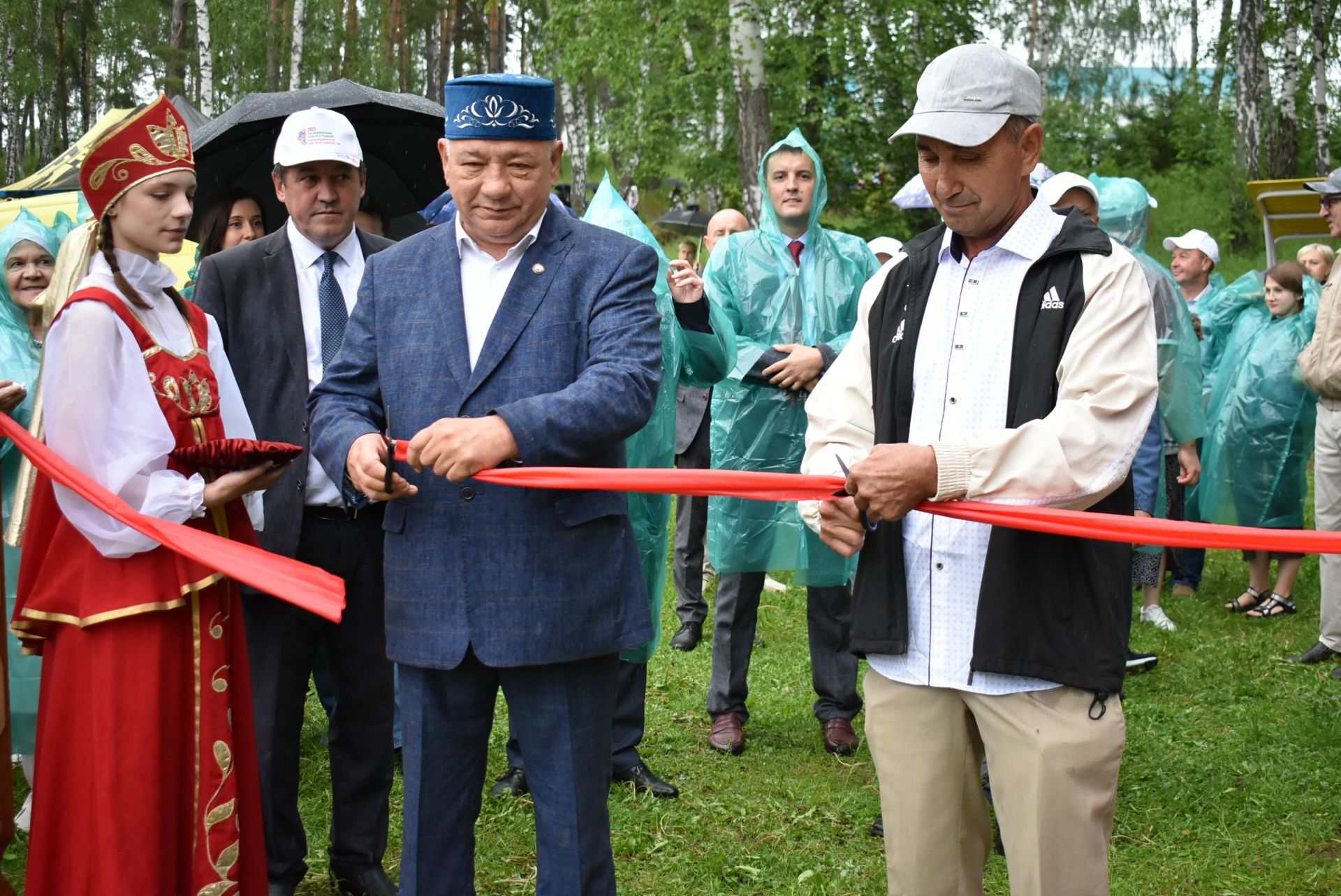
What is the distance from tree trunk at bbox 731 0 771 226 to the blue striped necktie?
11399 mm

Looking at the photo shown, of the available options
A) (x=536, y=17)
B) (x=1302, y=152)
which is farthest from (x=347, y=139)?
(x=536, y=17)

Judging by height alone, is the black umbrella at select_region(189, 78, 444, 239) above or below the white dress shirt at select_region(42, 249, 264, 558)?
above

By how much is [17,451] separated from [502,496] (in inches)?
99.7

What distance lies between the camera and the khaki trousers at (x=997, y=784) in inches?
98.2

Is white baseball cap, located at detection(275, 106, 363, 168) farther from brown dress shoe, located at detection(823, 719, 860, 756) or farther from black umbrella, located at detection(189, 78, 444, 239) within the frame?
brown dress shoe, located at detection(823, 719, 860, 756)

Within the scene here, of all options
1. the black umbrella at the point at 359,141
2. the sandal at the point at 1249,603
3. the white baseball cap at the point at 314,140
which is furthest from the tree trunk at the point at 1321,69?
the white baseball cap at the point at 314,140

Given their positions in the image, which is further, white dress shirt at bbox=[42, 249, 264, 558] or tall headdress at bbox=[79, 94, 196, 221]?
tall headdress at bbox=[79, 94, 196, 221]

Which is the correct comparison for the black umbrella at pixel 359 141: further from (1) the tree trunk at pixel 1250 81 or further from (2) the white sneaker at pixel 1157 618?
(1) the tree trunk at pixel 1250 81

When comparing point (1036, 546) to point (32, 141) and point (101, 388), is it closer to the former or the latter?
point (101, 388)

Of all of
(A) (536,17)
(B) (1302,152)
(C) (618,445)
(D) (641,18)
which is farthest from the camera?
(A) (536,17)

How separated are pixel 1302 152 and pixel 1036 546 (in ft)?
92.2

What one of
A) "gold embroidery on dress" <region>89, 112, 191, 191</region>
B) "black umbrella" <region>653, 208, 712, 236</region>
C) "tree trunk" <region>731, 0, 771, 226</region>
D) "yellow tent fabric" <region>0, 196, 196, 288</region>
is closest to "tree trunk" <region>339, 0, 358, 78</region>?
"black umbrella" <region>653, 208, 712, 236</region>

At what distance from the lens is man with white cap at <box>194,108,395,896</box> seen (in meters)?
3.69

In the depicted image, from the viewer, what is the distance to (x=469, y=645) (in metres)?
2.78
